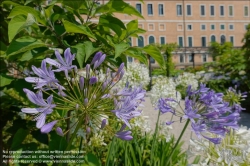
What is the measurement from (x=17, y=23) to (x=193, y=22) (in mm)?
39250

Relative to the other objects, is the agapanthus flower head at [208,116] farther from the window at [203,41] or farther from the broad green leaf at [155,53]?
the window at [203,41]

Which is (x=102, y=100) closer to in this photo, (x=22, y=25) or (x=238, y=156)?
(x=22, y=25)

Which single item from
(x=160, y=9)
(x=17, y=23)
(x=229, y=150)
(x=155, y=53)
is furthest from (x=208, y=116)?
(x=160, y=9)

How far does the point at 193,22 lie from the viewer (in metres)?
38.7

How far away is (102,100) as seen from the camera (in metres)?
0.83

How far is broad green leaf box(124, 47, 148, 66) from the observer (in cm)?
121

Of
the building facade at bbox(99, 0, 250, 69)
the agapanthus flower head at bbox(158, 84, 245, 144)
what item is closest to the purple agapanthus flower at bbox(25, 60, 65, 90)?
the agapanthus flower head at bbox(158, 84, 245, 144)

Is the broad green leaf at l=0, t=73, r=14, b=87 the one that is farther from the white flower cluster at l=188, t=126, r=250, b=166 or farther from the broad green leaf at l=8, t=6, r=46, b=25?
the white flower cluster at l=188, t=126, r=250, b=166

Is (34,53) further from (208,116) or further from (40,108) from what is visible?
(208,116)

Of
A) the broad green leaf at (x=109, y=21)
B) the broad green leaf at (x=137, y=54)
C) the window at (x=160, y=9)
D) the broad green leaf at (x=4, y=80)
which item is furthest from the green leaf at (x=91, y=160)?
the window at (x=160, y=9)

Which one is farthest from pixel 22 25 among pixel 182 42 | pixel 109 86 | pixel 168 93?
pixel 182 42

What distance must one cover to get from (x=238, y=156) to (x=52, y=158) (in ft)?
2.38

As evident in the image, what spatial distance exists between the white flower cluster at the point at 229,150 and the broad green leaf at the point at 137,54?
1.30 ft

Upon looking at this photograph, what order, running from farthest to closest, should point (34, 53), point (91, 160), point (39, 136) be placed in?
point (39, 136), point (34, 53), point (91, 160)
